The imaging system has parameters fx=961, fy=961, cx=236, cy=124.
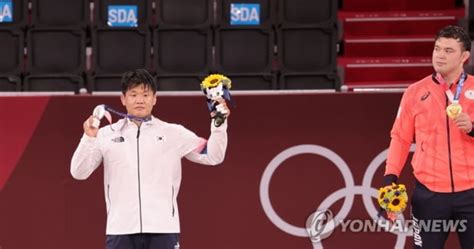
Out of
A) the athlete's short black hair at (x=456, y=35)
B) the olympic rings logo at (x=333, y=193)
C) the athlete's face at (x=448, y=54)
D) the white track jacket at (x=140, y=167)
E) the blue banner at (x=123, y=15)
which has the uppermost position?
the blue banner at (x=123, y=15)

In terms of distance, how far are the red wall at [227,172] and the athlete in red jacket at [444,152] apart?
1.58 meters

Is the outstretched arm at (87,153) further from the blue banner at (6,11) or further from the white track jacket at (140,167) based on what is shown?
the blue banner at (6,11)

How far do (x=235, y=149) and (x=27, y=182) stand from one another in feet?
5.20

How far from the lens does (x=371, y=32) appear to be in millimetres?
9984

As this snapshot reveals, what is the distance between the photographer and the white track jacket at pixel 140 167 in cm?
529

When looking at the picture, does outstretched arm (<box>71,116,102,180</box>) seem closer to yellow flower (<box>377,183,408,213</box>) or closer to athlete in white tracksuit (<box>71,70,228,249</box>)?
athlete in white tracksuit (<box>71,70,228,249</box>)

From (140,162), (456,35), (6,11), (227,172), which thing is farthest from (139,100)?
(6,11)

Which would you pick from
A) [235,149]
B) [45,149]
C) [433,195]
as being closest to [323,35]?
[235,149]

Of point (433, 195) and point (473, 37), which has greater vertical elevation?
point (473, 37)

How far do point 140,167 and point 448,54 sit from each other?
189 centimetres

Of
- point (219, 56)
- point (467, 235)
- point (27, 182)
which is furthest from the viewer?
point (219, 56)

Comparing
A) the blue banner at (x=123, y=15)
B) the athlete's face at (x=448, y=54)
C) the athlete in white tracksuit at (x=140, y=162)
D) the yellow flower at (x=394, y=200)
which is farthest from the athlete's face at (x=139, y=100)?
the blue banner at (x=123, y=15)

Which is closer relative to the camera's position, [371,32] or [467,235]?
[467,235]

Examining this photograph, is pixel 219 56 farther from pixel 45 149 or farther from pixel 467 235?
pixel 467 235
